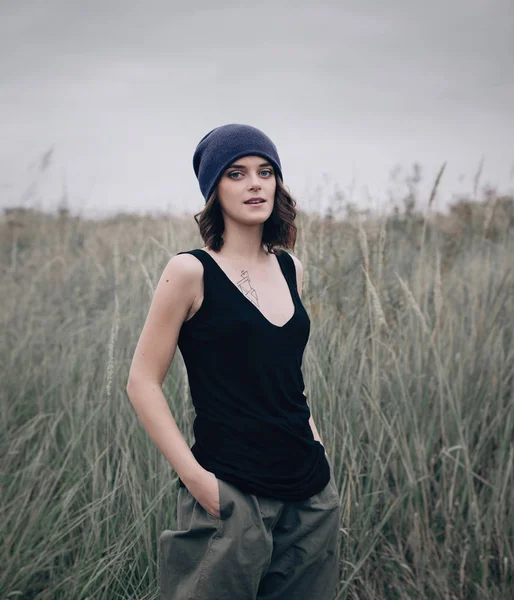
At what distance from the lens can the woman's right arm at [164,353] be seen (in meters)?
1.22

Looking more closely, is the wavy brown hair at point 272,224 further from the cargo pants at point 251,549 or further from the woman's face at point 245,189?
the cargo pants at point 251,549

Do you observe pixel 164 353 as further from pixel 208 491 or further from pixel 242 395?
pixel 208 491

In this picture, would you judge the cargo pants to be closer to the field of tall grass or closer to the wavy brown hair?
the field of tall grass

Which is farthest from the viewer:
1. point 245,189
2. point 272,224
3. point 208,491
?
point 272,224

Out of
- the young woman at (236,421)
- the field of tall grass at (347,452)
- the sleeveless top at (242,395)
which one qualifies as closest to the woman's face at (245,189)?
the young woman at (236,421)

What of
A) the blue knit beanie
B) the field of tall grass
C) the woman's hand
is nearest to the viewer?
the woman's hand

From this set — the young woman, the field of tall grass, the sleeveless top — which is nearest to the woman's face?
the young woman

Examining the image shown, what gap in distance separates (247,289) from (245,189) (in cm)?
24

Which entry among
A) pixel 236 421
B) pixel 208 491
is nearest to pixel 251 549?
pixel 208 491

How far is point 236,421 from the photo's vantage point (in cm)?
125

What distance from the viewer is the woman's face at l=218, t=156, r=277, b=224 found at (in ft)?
4.37

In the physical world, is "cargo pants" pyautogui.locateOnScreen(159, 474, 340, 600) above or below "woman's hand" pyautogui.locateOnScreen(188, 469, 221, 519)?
below

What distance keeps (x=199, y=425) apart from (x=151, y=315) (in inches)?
11.4

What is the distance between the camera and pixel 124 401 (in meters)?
2.21
